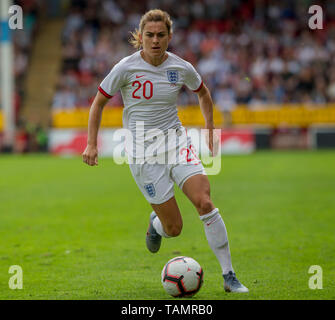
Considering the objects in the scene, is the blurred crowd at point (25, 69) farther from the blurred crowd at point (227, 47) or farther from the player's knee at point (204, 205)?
the player's knee at point (204, 205)

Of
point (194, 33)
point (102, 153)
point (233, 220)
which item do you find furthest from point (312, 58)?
point (233, 220)

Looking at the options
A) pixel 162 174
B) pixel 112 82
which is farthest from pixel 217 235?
pixel 112 82

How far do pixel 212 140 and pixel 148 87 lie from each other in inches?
33.2

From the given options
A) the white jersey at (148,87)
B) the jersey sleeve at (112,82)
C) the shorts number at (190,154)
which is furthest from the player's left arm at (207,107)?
Result: the jersey sleeve at (112,82)

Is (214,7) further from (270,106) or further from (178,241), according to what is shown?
(178,241)

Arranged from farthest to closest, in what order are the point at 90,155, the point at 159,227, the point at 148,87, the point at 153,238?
the point at 153,238
the point at 159,227
the point at 148,87
the point at 90,155

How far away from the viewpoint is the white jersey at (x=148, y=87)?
20.2 ft

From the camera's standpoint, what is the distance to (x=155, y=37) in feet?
20.0

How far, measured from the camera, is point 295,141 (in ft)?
80.4

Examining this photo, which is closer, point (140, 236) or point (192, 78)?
point (192, 78)

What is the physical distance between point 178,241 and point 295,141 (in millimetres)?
16629

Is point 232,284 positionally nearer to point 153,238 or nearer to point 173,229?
point 173,229
